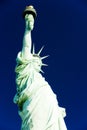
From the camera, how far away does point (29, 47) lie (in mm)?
17031

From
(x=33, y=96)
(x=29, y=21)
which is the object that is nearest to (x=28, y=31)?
(x=29, y=21)

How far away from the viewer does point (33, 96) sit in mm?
15828

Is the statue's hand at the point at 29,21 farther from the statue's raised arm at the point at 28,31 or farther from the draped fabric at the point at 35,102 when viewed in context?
the draped fabric at the point at 35,102

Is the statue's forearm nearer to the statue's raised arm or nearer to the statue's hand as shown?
the statue's raised arm

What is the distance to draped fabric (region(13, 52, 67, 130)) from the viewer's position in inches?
605

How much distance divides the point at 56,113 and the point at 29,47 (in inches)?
98.2

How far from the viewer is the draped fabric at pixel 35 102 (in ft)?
50.4

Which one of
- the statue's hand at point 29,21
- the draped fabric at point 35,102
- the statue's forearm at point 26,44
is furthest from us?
the statue's hand at point 29,21

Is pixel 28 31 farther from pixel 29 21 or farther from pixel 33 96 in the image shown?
pixel 33 96

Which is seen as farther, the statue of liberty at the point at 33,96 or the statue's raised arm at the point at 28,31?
the statue's raised arm at the point at 28,31

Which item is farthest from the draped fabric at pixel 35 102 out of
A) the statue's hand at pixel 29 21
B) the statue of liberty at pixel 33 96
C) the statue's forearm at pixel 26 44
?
the statue's hand at pixel 29 21

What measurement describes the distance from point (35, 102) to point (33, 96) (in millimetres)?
215

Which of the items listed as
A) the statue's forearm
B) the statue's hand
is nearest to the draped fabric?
the statue's forearm

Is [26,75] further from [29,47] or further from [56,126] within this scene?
[56,126]
